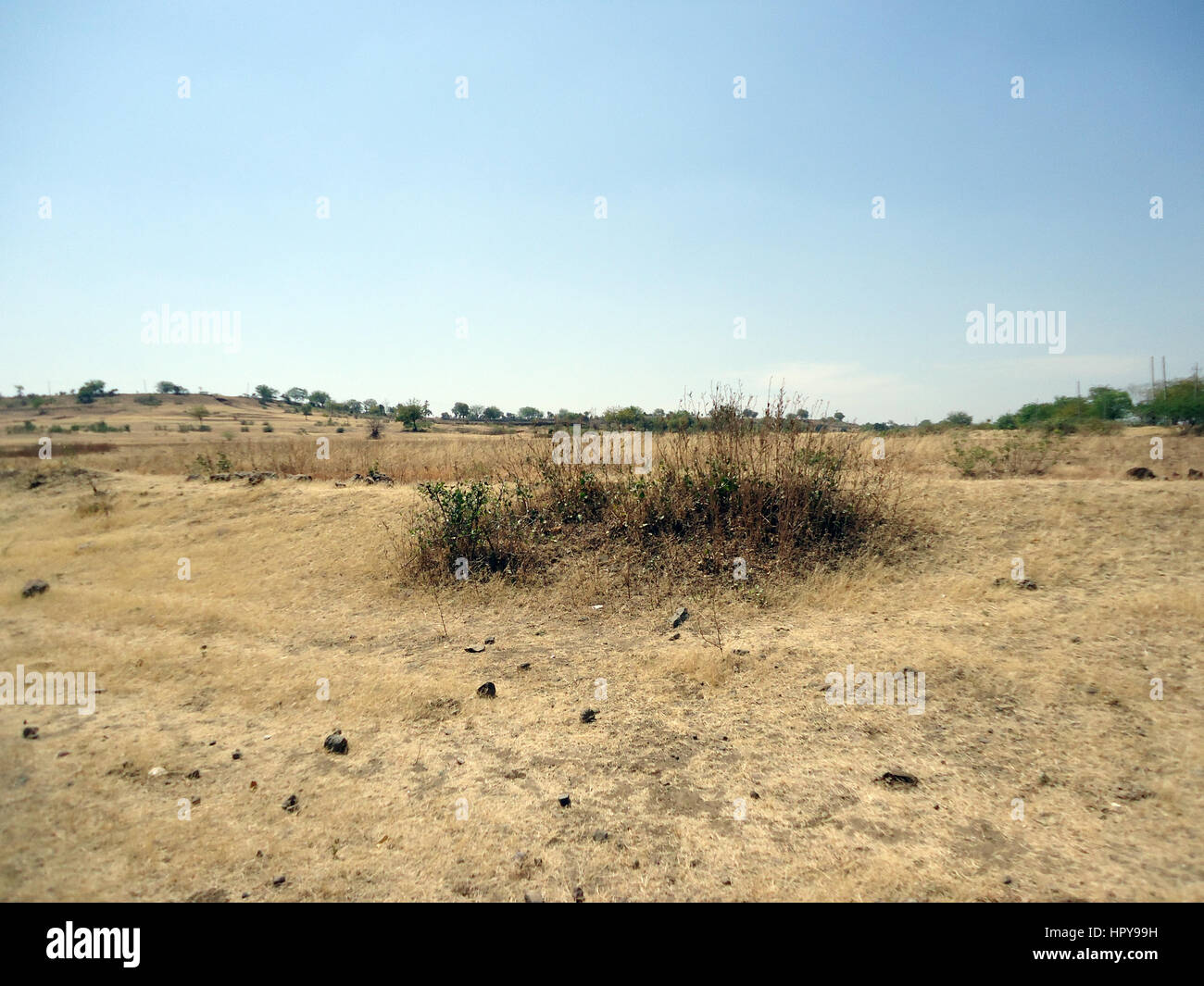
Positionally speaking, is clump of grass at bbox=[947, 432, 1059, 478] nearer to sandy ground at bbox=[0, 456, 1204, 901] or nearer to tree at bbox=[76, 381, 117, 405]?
sandy ground at bbox=[0, 456, 1204, 901]

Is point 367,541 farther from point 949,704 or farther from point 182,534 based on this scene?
point 949,704

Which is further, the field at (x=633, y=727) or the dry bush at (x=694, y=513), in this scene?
the dry bush at (x=694, y=513)

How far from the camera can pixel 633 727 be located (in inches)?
181

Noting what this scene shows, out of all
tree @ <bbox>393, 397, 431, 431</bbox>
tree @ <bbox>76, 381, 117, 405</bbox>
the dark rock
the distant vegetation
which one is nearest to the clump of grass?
the distant vegetation

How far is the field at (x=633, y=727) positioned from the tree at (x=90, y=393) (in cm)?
5572

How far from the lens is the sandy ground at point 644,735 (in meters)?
2.99

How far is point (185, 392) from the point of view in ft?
221

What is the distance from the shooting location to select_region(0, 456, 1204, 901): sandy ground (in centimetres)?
299

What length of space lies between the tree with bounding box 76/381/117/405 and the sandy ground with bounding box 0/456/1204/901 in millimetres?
57318
